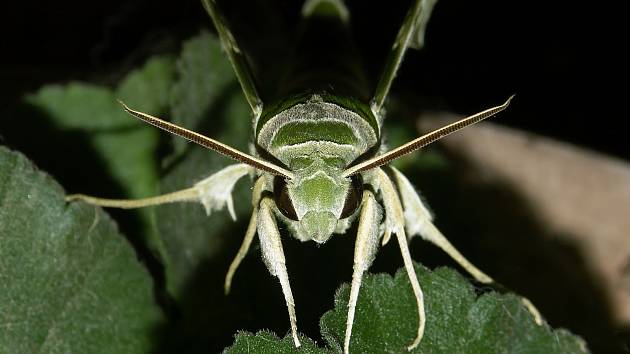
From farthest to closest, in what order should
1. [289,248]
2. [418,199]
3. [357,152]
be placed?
[289,248], [418,199], [357,152]

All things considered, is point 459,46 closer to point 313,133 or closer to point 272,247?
point 313,133

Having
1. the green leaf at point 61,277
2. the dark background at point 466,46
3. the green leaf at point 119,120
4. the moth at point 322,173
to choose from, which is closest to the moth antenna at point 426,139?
the moth at point 322,173

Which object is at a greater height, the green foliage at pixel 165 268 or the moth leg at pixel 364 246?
the moth leg at pixel 364 246

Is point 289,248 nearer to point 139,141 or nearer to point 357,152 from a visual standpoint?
point 357,152

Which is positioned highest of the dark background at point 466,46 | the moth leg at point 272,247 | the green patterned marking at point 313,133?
the green patterned marking at point 313,133

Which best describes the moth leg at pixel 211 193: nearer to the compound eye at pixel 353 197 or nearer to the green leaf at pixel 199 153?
the green leaf at pixel 199 153

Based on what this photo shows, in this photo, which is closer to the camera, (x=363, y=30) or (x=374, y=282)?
(x=374, y=282)

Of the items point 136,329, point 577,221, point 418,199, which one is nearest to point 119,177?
point 136,329
